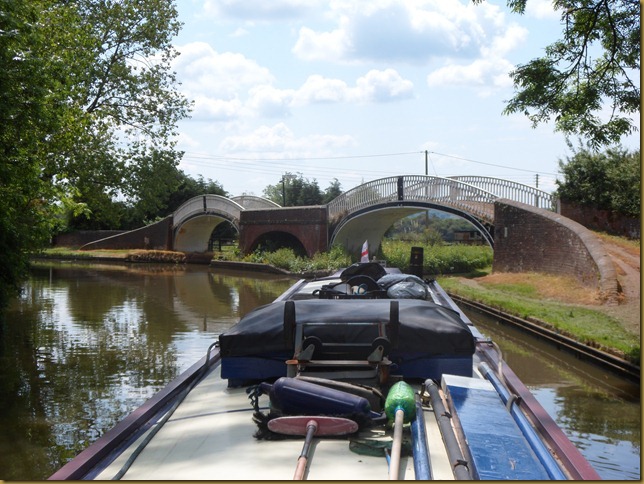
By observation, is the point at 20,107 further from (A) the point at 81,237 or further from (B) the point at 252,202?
(A) the point at 81,237

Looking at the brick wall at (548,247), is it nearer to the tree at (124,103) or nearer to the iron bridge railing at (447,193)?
the iron bridge railing at (447,193)

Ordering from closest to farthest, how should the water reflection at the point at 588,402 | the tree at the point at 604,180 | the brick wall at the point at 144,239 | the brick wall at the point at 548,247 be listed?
1. the water reflection at the point at 588,402
2. the brick wall at the point at 548,247
3. the tree at the point at 604,180
4. the brick wall at the point at 144,239

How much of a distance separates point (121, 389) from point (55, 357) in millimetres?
2419

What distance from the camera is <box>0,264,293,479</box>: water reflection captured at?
6.64 meters

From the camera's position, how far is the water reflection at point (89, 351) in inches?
261

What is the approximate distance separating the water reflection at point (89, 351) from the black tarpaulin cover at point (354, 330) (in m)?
2.45

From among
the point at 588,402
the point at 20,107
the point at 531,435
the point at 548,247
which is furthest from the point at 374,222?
the point at 531,435

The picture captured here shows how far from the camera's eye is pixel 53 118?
843cm

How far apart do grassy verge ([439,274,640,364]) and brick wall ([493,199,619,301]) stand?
0.32 m

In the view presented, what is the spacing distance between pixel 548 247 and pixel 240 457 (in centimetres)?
1435

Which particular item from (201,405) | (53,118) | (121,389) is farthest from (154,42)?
(201,405)

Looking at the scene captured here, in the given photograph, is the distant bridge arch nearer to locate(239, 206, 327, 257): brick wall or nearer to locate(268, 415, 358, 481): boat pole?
locate(239, 206, 327, 257): brick wall

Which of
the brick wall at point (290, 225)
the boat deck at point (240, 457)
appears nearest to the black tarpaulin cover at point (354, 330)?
the boat deck at point (240, 457)

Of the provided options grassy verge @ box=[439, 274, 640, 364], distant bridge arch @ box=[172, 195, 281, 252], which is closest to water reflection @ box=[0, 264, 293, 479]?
grassy verge @ box=[439, 274, 640, 364]
